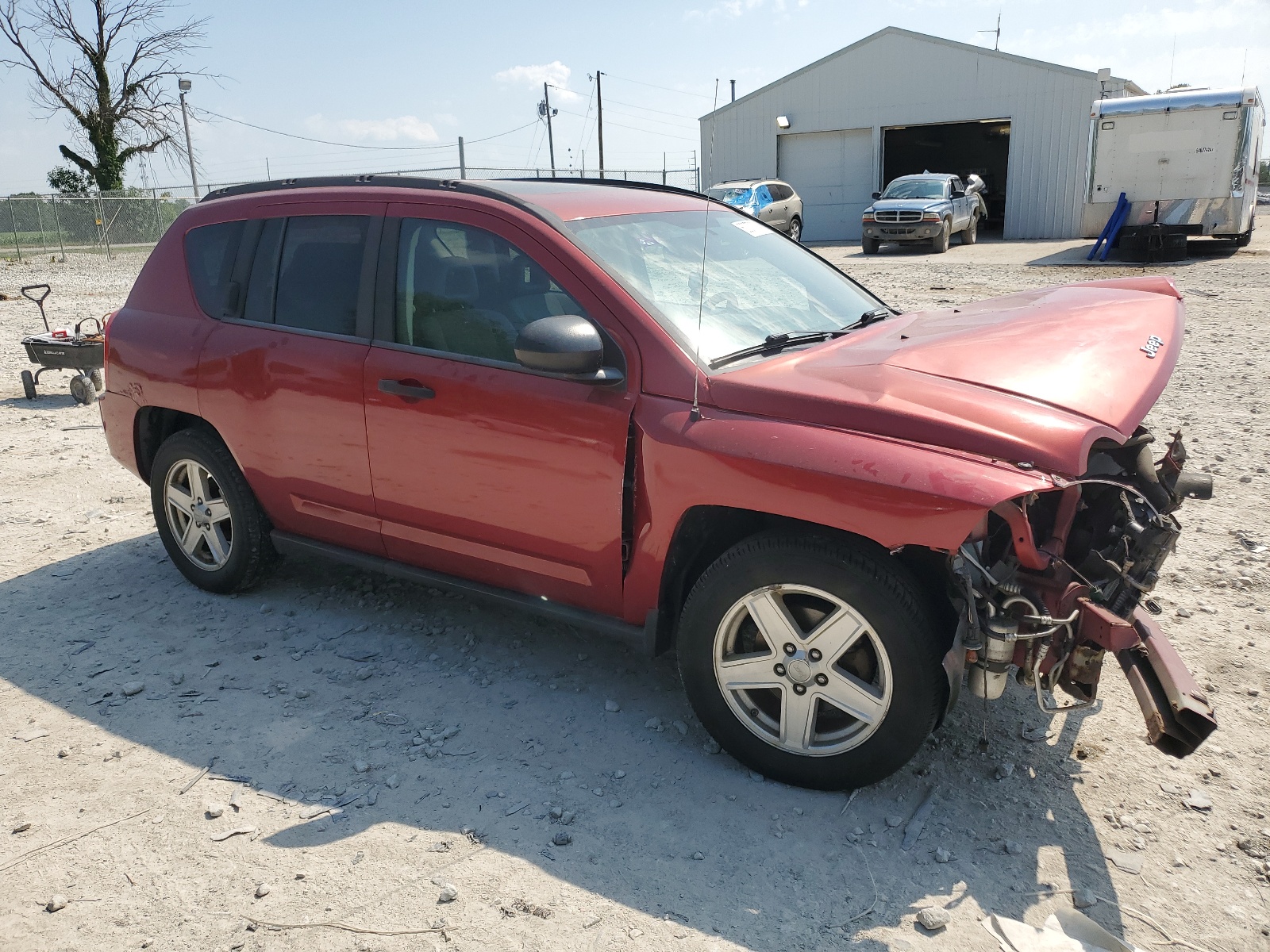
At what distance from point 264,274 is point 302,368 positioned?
582 mm

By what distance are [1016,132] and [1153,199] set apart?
10572 millimetres

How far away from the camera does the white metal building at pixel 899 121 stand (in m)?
27.6

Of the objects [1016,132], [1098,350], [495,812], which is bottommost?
[495,812]

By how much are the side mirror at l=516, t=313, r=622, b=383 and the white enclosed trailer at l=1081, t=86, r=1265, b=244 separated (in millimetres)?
19253

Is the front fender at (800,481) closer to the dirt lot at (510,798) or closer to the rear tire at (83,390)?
the dirt lot at (510,798)

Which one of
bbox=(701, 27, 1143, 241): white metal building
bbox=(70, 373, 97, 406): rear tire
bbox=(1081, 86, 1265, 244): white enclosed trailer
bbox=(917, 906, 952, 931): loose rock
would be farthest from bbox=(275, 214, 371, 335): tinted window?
bbox=(701, 27, 1143, 241): white metal building

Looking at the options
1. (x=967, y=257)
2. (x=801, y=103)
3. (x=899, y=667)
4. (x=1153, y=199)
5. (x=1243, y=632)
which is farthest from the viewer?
(x=801, y=103)

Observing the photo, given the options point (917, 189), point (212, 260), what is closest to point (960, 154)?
point (917, 189)

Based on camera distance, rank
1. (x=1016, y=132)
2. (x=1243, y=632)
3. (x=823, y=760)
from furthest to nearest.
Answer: (x=1016, y=132) → (x=1243, y=632) → (x=823, y=760)

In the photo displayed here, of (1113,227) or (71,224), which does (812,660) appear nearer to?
(1113,227)

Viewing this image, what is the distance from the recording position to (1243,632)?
392cm

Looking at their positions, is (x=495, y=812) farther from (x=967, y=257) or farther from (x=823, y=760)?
(x=967, y=257)

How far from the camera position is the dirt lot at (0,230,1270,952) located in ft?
8.42

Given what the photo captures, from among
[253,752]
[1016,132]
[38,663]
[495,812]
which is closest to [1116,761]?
[495,812]
